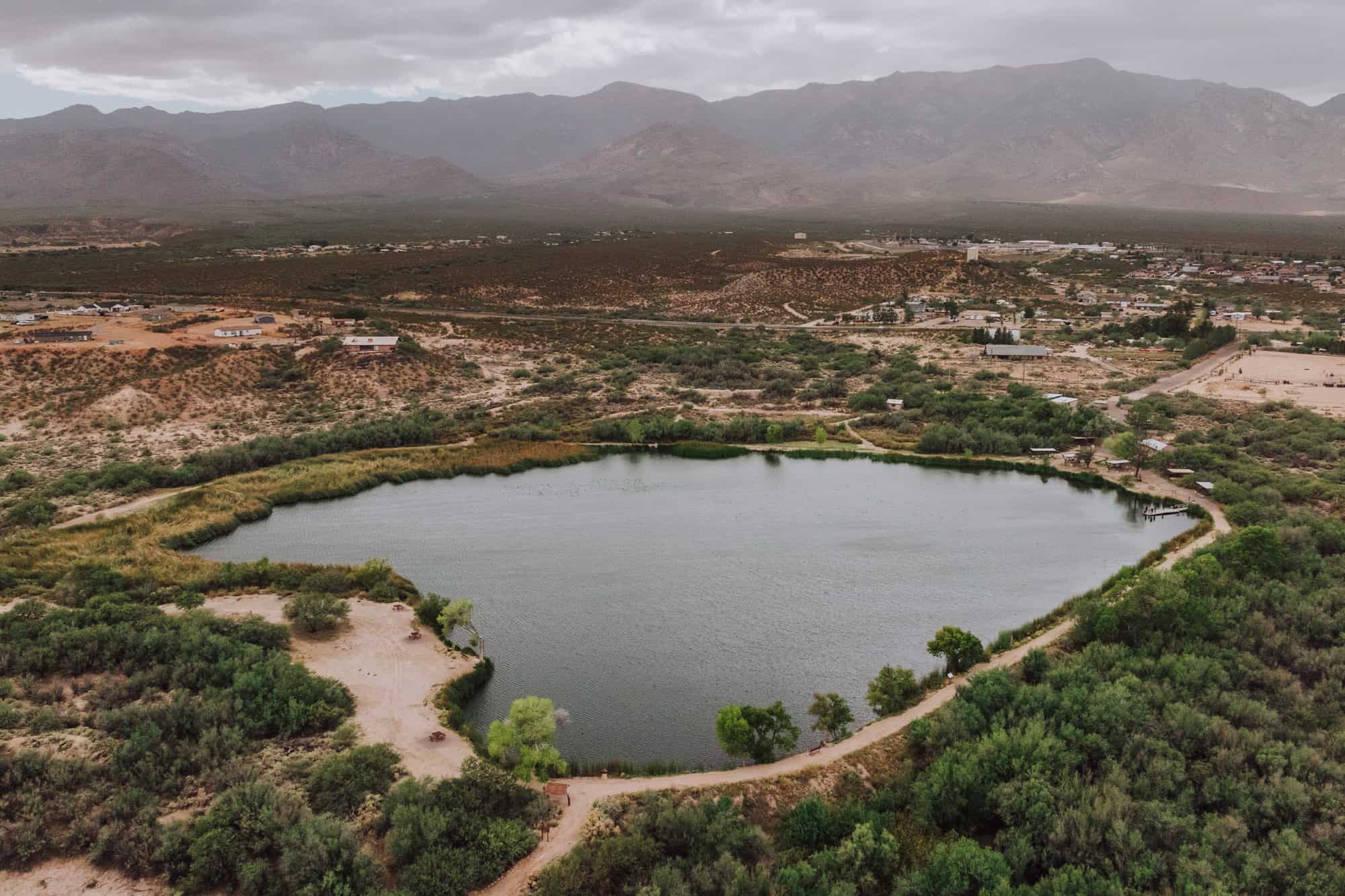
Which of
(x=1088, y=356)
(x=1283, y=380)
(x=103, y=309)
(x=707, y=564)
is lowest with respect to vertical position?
(x=707, y=564)

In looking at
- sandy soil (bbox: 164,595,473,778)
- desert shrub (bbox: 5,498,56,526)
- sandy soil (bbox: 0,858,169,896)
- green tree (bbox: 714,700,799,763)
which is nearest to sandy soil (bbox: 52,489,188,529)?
desert shrub (bbox: 5,498,56,526)

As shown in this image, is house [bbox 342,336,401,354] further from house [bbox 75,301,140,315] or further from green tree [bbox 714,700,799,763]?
green tree [bbox 714,700,799,763]

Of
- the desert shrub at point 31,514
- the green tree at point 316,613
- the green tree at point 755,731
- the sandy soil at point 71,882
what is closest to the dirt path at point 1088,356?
the green tree at point 755,731

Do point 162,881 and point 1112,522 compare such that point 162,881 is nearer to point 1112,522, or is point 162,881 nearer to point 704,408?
point 1112,522

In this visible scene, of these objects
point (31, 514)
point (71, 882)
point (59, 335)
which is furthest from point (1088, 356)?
point (59, 335)

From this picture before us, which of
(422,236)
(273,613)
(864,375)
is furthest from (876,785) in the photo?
(422,236)

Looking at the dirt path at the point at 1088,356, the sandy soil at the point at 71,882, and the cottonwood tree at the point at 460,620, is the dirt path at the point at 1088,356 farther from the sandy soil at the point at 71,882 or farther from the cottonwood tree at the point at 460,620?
the sandy soil at the point at 71,882

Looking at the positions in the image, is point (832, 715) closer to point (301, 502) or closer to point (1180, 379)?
point (301, 502)
